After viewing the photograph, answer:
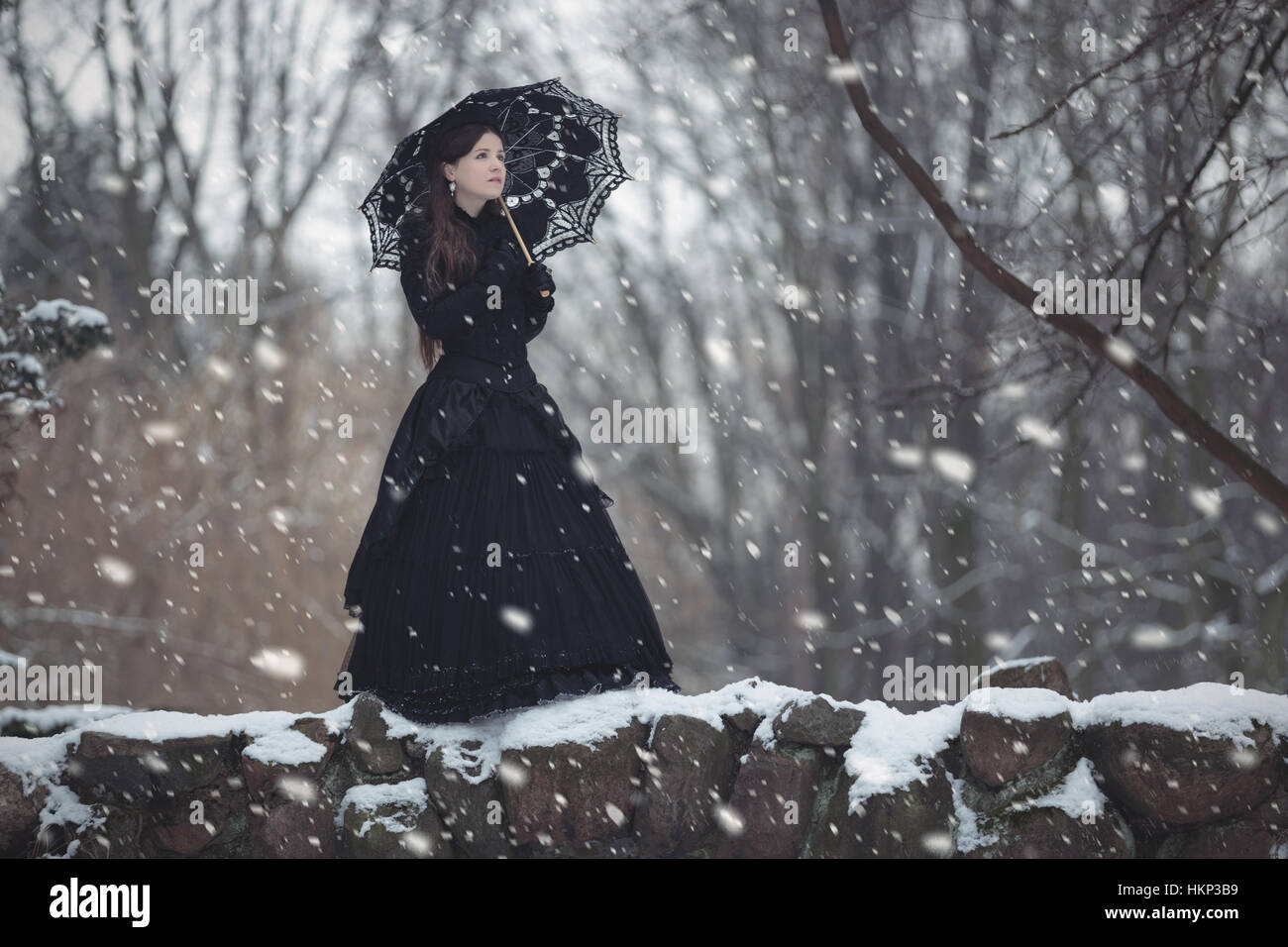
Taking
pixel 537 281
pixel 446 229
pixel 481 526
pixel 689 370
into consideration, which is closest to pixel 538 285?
pixel 537 281

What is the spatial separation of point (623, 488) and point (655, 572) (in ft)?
5.69

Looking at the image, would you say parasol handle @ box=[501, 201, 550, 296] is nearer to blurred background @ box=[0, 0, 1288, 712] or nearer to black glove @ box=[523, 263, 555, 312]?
black glove @ box=[523, 263, 555, 312]

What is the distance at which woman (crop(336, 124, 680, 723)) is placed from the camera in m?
3.59

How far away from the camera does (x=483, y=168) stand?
12.8ft

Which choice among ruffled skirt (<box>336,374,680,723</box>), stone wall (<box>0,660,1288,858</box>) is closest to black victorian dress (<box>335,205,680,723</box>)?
ruffled skirt (<box>336,374,680,723</box>)

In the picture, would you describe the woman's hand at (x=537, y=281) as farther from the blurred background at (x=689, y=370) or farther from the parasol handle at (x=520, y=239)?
the blurred background at (x=689, y=370)

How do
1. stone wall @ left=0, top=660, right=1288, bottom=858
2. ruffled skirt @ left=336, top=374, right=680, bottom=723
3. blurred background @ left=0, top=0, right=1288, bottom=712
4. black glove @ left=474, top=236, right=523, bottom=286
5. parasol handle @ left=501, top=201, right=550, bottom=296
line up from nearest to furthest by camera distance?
stone wall @ left=0, top=660, right=1288, bottom=858, ruffled skirt @ left=336, top=374, right=680, bottom=723, black glove @ left=474, top=236, right=523, bottom=286, parasol handle @ left=501, top=201, right=550, bottom=296, blurred background @ left=0, top=0, right=1288, bottom=712

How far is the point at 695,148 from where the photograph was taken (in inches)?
488

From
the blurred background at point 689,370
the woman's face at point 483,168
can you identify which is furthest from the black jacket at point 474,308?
the blurred background at point 689,370

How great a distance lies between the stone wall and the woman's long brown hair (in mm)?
1306

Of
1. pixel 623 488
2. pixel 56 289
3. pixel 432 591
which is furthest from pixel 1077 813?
pixel 623 488

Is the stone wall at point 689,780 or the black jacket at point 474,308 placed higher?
the black jacket at point 474,308

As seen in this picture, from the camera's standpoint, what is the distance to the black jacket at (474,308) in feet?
12.3

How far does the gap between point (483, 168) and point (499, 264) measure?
1.21 ft
